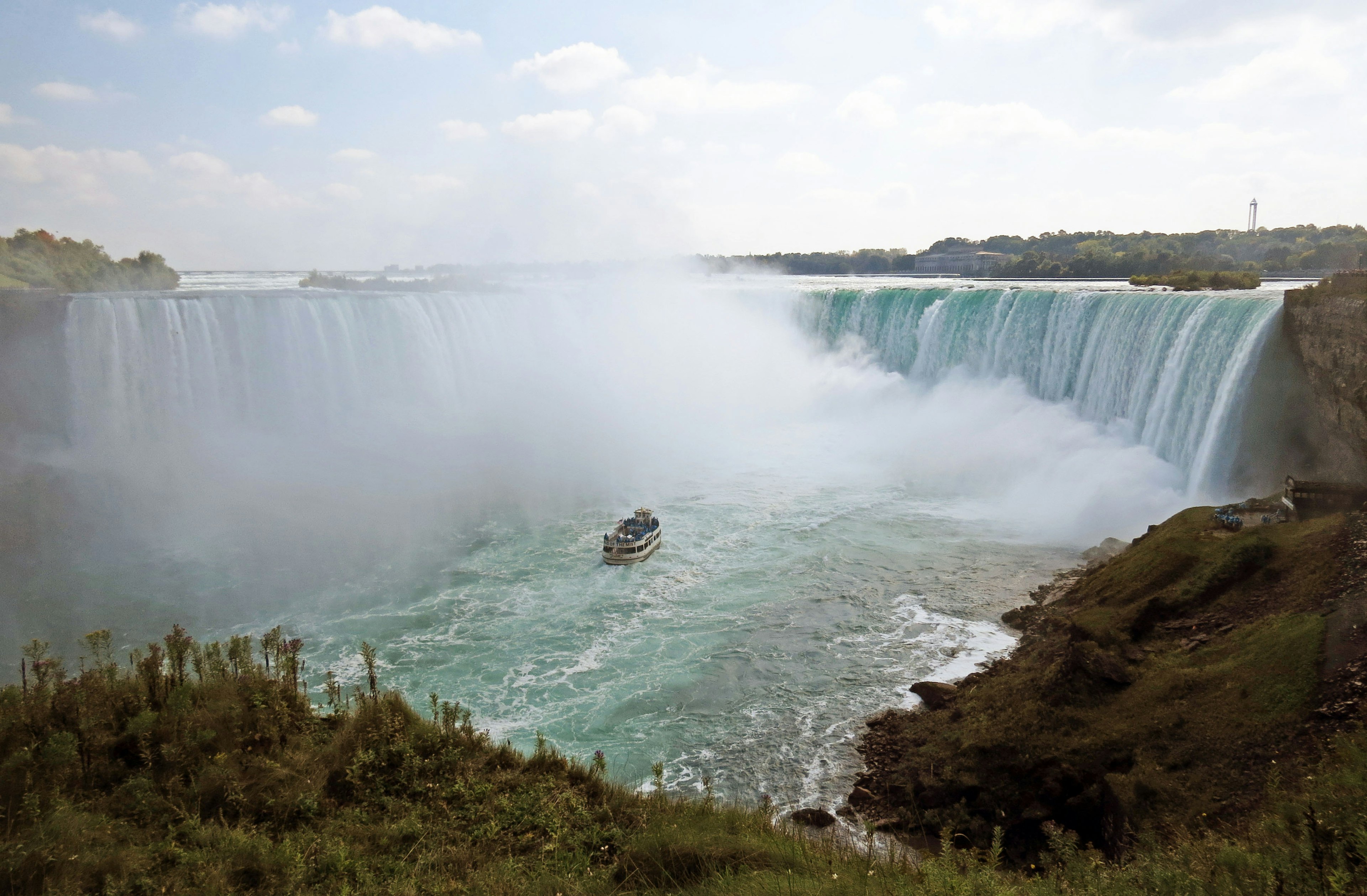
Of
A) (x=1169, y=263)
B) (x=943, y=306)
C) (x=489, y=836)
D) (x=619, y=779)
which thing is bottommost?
(x=619, y=779)

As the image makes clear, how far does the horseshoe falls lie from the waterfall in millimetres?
107

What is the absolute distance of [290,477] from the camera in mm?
23094

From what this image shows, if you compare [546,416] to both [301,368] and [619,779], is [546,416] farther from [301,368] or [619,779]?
[619,779]

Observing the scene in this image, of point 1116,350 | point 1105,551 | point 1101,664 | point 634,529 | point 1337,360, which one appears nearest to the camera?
point 1101,664

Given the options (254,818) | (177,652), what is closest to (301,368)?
(177,652)

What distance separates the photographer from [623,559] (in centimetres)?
1709

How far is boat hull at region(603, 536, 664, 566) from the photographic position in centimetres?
1711

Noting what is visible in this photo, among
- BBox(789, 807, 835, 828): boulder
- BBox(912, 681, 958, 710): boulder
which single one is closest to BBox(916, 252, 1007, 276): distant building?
BBox(912, 681, 958, 710): boulder

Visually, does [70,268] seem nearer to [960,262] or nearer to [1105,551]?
[1105,551]

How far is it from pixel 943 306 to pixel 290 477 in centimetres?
2587

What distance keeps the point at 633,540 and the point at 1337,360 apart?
1466cm

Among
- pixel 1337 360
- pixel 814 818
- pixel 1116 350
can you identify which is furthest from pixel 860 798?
pixel 1116 350

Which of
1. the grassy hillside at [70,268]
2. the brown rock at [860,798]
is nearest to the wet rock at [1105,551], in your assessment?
the brown rock at [860,798]

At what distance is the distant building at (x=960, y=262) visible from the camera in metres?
77.1
